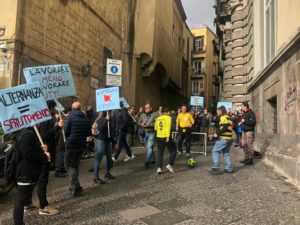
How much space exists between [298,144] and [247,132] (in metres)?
3.13

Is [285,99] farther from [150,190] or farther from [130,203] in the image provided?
[130,203]

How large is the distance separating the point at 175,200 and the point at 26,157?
293cm

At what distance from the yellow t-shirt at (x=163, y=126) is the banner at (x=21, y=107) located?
4.33 meters

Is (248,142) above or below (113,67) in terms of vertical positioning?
below

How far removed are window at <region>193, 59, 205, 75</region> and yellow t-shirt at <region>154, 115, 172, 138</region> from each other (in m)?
49.1

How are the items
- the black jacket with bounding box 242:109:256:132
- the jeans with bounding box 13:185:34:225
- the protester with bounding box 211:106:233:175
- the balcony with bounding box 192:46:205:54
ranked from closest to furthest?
1. the jeans with bounding box 13:185:34:225
2. the protester with bounding box 211:106:233:175
3. the black jacket with bounding box 242:109:256:132
4. the balcony with bounding box 192:46:205:54

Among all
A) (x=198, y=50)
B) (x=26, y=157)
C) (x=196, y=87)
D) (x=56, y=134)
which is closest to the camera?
(x=26, y=157)

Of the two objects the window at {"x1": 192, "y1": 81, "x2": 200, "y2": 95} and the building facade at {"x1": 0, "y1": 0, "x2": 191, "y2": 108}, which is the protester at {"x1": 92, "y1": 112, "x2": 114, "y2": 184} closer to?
the building facade at {"x1": 0, "y1": 0, "x2": 191, "y2": 108}

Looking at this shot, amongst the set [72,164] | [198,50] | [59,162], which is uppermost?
[198,50]

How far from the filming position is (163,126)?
9.79 metres

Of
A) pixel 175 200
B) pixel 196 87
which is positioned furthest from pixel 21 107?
pixel 196 87

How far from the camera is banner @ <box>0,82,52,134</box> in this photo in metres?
5.43

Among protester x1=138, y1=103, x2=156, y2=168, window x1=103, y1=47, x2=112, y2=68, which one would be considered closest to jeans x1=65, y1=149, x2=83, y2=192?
protester x1=138, y1=103, x2=156, y2=168

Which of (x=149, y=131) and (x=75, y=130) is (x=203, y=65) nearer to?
(x=149, y=131)
